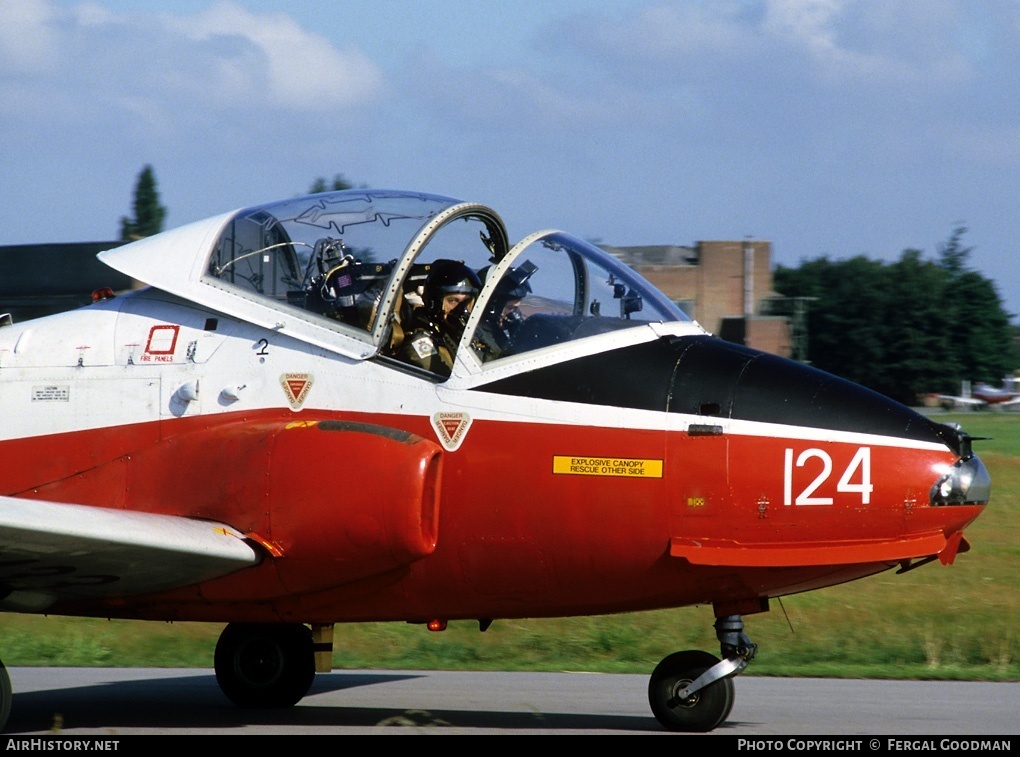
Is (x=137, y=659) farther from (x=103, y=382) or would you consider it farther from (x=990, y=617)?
(x=990, y=617)

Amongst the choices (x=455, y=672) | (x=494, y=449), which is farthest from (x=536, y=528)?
(x=455, y=672)

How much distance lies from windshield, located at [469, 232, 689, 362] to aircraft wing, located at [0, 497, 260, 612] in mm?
1663

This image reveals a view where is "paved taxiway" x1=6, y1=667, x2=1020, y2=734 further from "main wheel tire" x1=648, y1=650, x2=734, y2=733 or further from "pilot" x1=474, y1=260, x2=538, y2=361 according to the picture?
"pilot" x1=474, y1=260, x2=538, y2=361

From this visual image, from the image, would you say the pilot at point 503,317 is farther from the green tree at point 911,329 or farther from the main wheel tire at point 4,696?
the green tree at point 911,329

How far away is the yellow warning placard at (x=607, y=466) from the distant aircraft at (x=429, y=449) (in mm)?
14

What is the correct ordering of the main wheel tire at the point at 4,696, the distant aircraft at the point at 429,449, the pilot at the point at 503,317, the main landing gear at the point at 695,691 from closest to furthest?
the distant aircraft at the point at 429,449 < the pilot at the point at 503,317 < the main landing gear at the point at 695,691 < the main wheel tire at the point at 4,696

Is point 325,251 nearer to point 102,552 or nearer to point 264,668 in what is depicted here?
point 102,552

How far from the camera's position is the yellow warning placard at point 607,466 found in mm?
6160

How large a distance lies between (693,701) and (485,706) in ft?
5.55

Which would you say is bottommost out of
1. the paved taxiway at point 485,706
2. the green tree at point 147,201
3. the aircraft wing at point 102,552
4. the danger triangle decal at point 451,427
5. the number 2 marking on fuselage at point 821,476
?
the paved taxiway at point 485,706

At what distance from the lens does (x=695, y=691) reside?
662 centimetres

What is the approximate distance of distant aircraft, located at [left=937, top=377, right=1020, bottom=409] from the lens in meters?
65.2

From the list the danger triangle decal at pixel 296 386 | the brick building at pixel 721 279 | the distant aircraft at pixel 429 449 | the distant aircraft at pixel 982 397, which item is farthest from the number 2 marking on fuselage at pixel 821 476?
the distant aircraft at pixel 982 397
